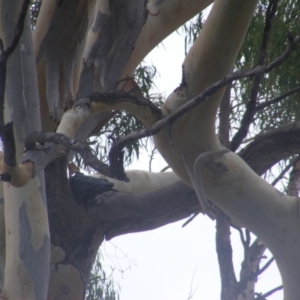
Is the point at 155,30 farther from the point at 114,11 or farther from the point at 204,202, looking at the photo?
the point at 204,202

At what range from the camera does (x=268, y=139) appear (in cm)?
194

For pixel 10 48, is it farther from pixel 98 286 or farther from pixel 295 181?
pixel 98 286

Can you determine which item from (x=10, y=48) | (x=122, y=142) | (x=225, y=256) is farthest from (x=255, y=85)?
(x=225, y=256)

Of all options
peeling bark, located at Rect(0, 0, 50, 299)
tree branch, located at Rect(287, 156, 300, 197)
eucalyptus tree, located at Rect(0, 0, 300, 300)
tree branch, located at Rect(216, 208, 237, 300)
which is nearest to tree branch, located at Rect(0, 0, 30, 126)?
eucalyptus tree, located at Rect(0, 0, 300, 300)

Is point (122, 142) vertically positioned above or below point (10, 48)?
below

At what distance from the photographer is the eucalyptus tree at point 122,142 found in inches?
63.7

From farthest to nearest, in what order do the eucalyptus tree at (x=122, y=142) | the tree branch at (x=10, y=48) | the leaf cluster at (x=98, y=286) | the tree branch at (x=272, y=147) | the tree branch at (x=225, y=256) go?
the leaf cluster at (x=98, y=286), the tree branch at (x=225, y=256), the tree branch at (x=272, y=147), the eucalyptus tree at (x=122, y=142), the tree branch at (x=10, y=48)

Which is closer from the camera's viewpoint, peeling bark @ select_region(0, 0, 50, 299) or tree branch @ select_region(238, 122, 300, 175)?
peeling bark @ select_region(0, 0, 50, 299)

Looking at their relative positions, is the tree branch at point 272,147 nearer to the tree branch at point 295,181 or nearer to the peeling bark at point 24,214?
the tree branch at point 295,181

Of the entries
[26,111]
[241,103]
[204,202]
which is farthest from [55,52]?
[241,103]

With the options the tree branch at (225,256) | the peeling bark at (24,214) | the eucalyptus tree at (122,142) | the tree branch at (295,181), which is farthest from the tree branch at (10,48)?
the tree branch at (295,181)

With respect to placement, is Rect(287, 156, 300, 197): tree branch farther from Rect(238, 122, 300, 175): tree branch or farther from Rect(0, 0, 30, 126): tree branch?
Rect(0, 0, 30, 126): tree branch

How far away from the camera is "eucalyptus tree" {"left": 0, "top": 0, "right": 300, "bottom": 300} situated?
1617 mm

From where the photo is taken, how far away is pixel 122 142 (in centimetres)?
125
